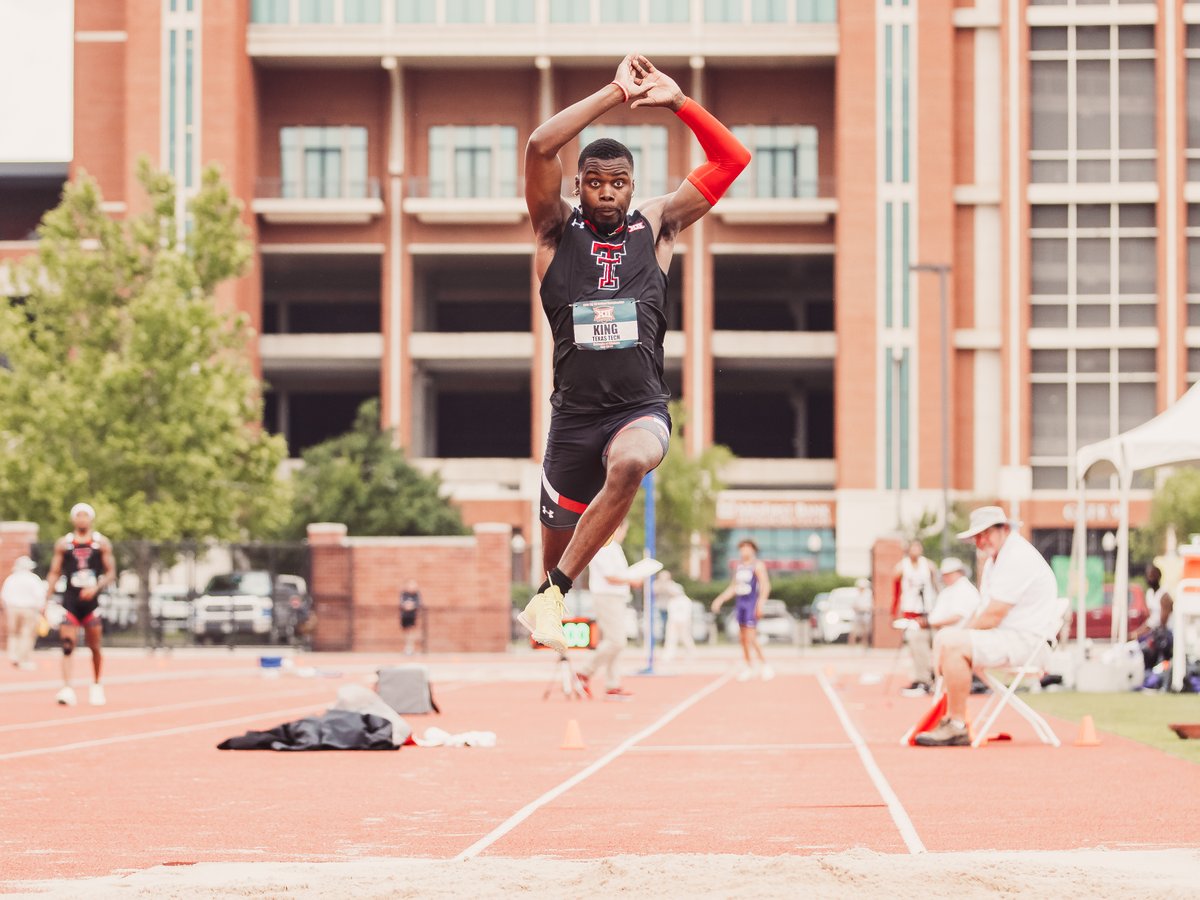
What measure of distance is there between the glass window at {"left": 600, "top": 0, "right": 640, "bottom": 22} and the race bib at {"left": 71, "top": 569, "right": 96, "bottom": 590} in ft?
153

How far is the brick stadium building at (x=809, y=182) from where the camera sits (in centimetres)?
5969

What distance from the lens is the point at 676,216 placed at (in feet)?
24.1

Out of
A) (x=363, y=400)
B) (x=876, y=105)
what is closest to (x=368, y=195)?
(x=363, y=400)

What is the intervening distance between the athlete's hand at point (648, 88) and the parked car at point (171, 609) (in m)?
34.5

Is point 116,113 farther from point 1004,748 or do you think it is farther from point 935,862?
point 935,862

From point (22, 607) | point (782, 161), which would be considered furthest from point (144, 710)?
point (782, 161)

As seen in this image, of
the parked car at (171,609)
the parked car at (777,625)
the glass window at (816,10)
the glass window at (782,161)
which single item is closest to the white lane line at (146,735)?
the parked car at (171,609)

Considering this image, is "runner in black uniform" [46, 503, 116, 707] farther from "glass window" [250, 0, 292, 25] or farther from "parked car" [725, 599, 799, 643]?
"glass window" [250, 0, 292, 25]

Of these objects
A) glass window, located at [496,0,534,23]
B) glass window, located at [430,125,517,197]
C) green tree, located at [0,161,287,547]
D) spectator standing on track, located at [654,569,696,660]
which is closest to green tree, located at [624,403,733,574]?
glass window, located at [430,125,517,197]

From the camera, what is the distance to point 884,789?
399 inches

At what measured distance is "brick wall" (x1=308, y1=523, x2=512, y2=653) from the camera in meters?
41.4

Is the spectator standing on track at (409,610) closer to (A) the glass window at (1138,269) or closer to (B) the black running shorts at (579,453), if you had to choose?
(A) the glass window at (1138,269)

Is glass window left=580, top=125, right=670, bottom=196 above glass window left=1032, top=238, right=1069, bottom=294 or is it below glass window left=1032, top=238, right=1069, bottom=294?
above

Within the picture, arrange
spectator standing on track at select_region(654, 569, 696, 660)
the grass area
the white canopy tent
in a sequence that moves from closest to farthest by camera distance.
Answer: the grass area, the white canopy tent, spectator standing on track at select_region(654, 569, 696, 660)
